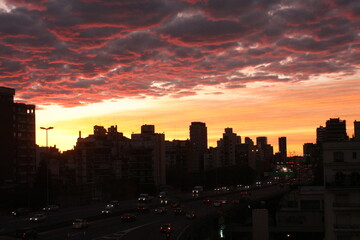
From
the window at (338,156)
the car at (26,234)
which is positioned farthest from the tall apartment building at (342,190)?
the car at (26,234)

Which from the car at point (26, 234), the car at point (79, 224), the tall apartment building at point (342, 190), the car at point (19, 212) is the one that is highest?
the tall apartment building at point (342, 190)

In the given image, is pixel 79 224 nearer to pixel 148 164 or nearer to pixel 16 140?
pixel 16 140

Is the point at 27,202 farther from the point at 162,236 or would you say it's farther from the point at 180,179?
the point at 180,179

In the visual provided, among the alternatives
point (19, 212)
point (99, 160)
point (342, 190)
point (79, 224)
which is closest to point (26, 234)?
point (79, 224)

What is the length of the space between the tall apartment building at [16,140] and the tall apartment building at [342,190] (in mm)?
74699

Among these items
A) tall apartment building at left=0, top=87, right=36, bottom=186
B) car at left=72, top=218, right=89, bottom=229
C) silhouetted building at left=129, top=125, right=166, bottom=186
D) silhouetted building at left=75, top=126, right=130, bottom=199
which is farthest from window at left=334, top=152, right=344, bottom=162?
silhouetted building at left=129, top=125, right=166, bottom=186

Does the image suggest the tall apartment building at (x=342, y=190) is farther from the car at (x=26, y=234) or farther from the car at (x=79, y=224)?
the car at (x=26, y=234)

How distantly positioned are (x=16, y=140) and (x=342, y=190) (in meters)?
82.0

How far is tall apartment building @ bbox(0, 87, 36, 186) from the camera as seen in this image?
4203 inches

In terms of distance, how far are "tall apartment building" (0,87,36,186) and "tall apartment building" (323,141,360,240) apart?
7470 cm

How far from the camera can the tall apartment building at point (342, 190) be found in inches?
1769

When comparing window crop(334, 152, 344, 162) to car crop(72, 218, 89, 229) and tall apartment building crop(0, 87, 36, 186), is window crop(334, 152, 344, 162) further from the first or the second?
tall apartment building crop(0, 87, 36, 186)

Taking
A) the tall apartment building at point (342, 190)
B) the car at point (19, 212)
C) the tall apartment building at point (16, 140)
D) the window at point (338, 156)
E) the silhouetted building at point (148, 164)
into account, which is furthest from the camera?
the silhouetted building at point (148, 164)

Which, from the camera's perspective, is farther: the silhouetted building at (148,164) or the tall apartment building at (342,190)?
the silhouetted building at (148,164)
